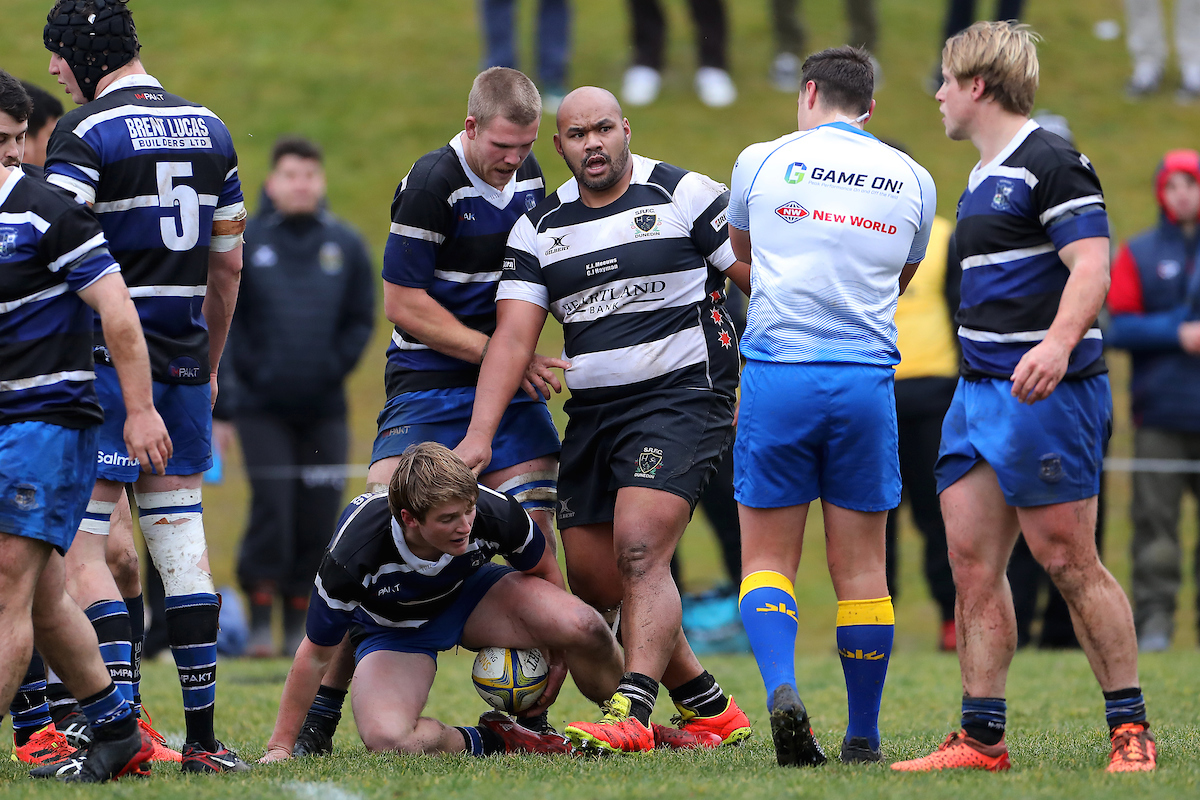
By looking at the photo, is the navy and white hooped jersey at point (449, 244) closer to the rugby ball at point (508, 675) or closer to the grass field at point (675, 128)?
the rugby ball at point (508, 675)

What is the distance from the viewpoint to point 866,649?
4.82m

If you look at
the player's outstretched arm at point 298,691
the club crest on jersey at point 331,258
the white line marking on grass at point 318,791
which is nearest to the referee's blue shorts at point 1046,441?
the white line marking on grass at point 318,791

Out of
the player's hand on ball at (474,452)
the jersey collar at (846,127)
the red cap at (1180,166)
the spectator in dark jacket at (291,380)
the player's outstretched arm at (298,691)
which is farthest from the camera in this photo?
the spectator in dark jacket at (291,380)

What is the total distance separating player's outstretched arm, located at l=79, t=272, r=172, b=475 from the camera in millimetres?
4438

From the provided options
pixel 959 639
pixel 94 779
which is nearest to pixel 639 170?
pixel 959 639

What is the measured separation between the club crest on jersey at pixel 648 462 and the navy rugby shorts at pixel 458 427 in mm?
643

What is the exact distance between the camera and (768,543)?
15.9 feet

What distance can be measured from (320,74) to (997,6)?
899 centimetres

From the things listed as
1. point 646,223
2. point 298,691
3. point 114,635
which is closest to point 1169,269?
point 646,223

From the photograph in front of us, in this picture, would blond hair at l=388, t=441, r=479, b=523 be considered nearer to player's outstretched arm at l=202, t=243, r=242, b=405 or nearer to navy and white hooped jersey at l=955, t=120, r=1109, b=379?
Answer: player's outstretched arm at l=202, t=243, r=242, b=405

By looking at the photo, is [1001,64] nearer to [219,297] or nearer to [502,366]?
[502,366]

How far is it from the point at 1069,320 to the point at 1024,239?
352 millimetres

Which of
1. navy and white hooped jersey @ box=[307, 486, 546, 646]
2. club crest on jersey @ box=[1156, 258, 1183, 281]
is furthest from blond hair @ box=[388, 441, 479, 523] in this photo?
club crest on jersey @ box=[1156, 258, 1183, 281]

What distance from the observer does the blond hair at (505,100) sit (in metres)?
5.47
